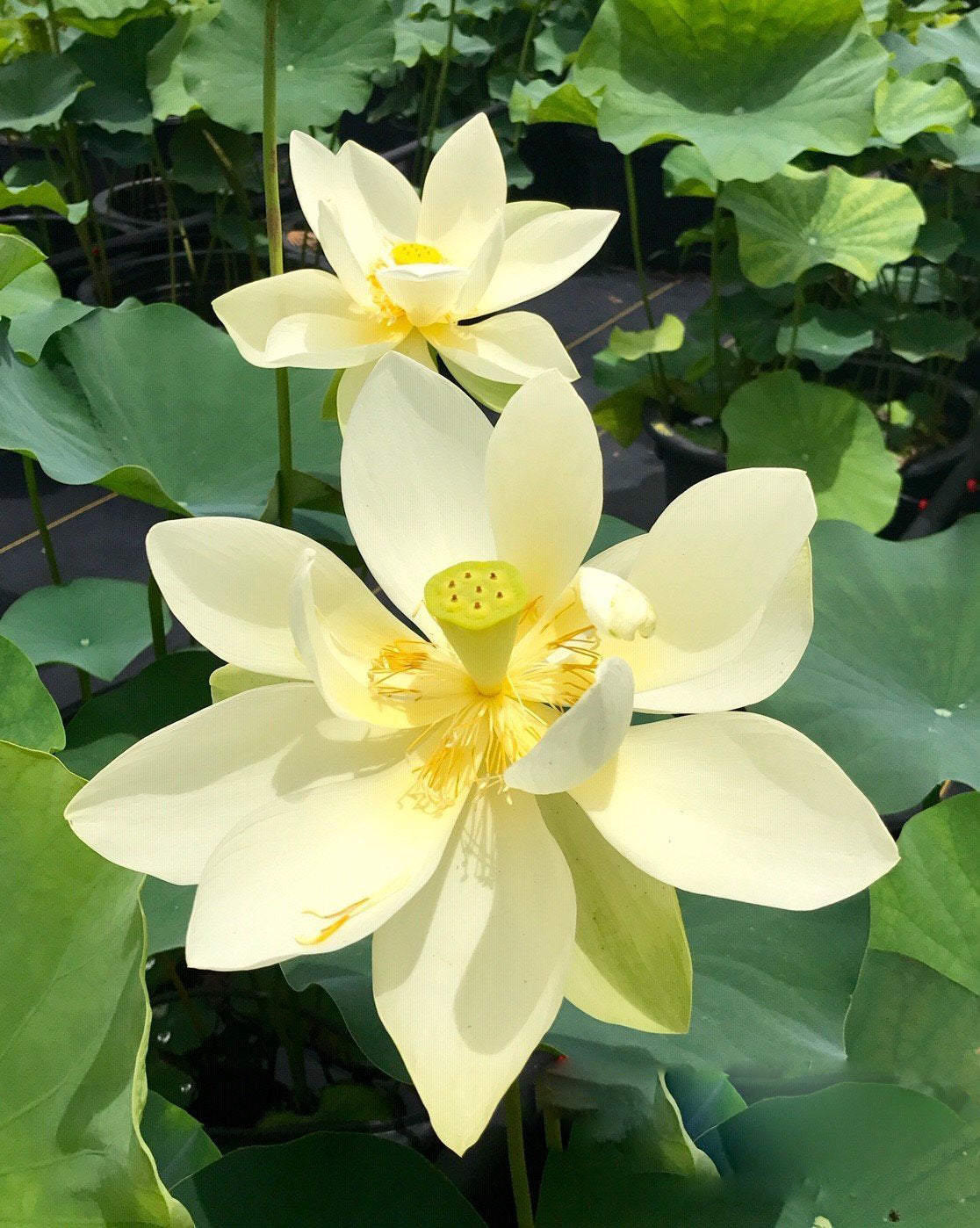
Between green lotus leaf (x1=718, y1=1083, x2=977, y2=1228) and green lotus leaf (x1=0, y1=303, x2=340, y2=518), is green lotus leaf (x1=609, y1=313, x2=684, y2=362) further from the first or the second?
green lotus leaf (x1=718, y1=1083, x2=977, y2=1228)

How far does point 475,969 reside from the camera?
1.30ft

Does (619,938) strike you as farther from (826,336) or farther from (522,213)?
(826,336)

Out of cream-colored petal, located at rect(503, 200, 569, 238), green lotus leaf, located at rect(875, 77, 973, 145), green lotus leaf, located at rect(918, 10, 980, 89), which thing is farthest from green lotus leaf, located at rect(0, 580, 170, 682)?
green lotus leaf, located at rect(918, 10, 980, 89)

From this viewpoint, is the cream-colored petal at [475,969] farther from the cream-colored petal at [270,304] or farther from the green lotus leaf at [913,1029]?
the cream-colored petal at [270,304]

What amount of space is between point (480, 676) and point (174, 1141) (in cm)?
30

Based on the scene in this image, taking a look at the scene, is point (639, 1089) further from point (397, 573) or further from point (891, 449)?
point (891, 449)

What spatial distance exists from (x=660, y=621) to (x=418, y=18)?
2564mm

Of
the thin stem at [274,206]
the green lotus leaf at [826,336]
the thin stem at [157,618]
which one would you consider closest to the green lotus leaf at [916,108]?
the green lotus leaf at [826,336]

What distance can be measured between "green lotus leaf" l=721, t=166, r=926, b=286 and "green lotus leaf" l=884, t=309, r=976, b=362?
20 centimetres

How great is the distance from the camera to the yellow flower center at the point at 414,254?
79cm

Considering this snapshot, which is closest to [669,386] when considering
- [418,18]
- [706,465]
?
[706,465]

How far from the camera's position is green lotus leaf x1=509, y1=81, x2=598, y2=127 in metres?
1.52

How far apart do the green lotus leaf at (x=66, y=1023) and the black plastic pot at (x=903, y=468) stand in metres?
1.37

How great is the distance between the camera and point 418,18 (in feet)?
8.43
